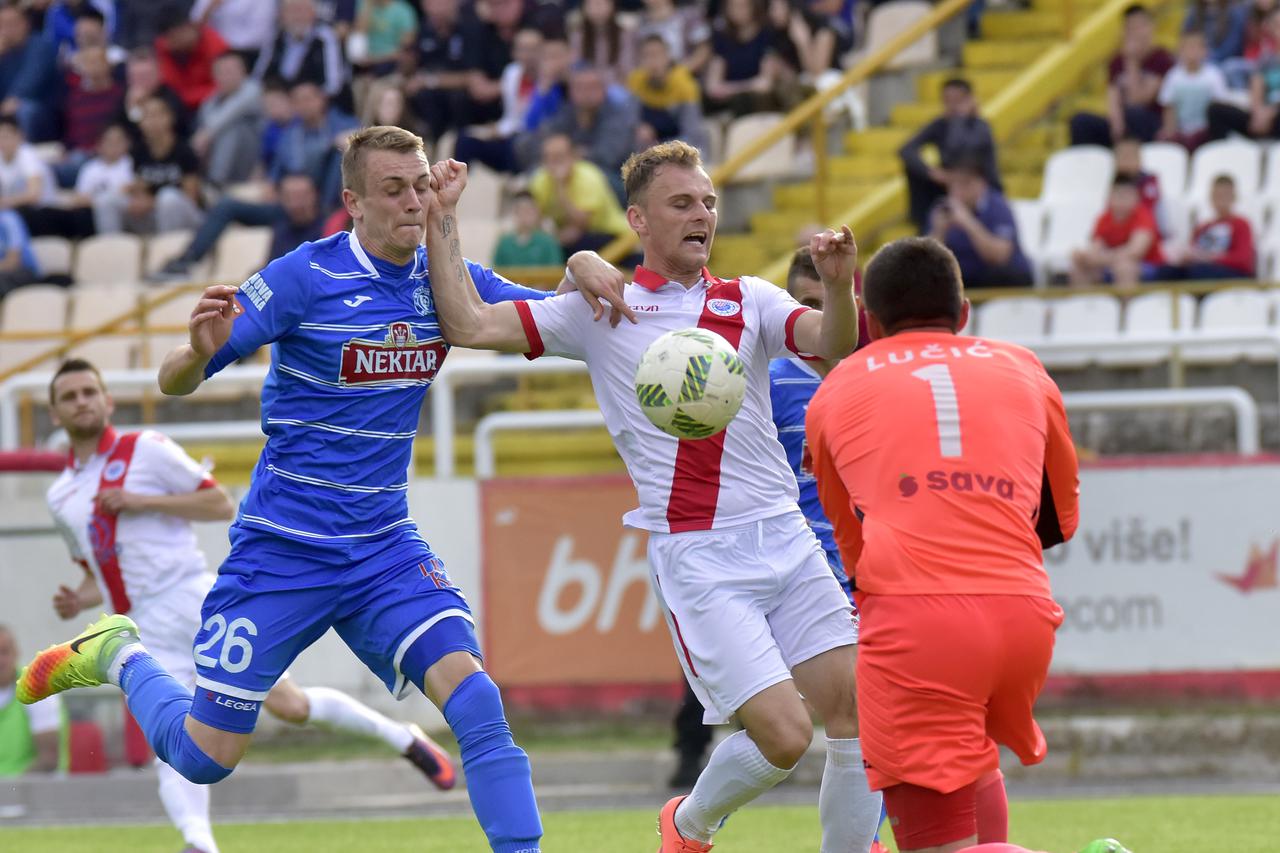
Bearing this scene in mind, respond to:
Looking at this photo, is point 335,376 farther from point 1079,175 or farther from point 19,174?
point 19,174

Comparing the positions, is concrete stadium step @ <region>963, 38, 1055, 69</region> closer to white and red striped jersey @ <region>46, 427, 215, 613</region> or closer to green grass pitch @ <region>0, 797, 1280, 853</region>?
green grass pitch @ <region>0, 797, 1280, 853</region>

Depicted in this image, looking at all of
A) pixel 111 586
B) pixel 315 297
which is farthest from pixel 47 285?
pixel 315 297

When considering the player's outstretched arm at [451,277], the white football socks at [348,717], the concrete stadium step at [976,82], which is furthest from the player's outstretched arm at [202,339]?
the concrete stadium step at [976,82]

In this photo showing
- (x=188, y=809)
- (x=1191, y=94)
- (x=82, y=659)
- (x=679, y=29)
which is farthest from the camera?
(x=679, y=29)

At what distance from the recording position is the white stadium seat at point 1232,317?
43.5 ft

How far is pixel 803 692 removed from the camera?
7.04 metres

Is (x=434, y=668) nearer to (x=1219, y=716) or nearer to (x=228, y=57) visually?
(x=1219, y=716)

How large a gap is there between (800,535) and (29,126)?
15003 mm

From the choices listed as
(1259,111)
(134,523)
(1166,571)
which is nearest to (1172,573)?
(1166,571)

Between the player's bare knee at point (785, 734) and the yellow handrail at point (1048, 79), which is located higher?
the yellow handrail at point (1048, 79)

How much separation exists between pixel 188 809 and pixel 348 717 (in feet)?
4.02

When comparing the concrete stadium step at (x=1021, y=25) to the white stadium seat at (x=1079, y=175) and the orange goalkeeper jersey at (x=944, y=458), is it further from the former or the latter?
the orange goalkeeper jersey at (x=944, y=458)

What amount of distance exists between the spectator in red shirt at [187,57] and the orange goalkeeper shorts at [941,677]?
15609 millimetres

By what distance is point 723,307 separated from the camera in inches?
277
